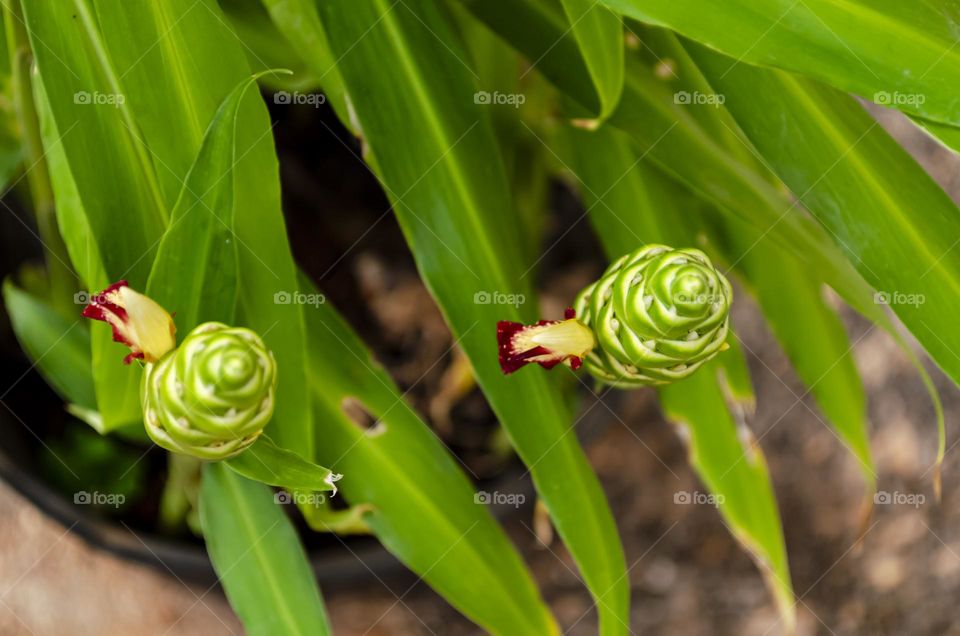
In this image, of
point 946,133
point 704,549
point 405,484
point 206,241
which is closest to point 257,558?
point 405,484

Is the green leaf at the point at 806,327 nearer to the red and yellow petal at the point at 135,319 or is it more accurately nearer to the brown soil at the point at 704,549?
the brown soil at the point at 704,549

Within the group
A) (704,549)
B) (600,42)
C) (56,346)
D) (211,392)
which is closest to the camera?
(211,392)

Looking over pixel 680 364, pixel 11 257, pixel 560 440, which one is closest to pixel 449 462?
pixel 560 440

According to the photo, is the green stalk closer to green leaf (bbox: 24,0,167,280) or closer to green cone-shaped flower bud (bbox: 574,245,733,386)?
green leaf (bbox: 24,0,167,280)

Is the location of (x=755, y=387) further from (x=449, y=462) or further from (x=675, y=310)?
A: (x=675, y=310)

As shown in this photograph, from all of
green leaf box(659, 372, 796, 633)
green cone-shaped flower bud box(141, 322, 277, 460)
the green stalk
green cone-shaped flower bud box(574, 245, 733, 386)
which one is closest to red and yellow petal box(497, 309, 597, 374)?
green cone-shaped flower bud box(574, 245, 733, 386)

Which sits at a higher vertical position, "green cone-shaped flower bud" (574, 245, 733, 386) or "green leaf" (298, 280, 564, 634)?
"green cone-shaped flower bud" (574, 245, 733, 386)

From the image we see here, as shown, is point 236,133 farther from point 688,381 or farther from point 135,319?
point 688,381
